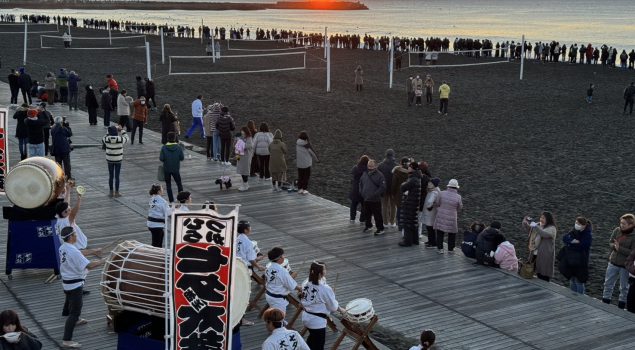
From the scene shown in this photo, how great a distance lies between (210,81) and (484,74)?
18254mm

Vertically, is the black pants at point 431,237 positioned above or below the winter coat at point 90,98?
below

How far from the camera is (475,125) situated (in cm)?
3152

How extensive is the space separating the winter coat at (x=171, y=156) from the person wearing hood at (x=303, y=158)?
273cm

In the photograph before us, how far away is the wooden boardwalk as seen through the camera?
1109 cm

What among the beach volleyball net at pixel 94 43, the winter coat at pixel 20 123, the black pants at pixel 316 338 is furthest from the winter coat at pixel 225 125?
the beach volleyball net at pixel 94 43

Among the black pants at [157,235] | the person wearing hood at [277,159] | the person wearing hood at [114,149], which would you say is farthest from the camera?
the person wearing hood at [277,159]

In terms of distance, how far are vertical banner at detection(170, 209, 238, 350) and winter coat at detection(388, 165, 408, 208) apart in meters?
7.91

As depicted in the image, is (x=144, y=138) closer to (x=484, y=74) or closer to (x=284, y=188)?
(x=284, y=188)

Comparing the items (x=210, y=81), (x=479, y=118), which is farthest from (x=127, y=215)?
(x=210, y=81)

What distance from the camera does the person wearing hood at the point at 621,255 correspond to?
12297 mm

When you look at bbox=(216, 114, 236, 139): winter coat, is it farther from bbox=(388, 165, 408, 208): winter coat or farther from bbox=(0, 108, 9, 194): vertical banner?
bbox=(0, 108, 9, 194): vertical banner

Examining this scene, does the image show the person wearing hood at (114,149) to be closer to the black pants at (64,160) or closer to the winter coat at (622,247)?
the black pants at (64,160)

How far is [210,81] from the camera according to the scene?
4538cm

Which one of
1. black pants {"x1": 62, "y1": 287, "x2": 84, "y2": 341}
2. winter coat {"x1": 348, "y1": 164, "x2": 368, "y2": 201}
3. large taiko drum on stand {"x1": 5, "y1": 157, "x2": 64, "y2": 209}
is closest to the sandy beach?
winter coat {"x1": 348, "y1": 164, "x2": 368, "y2": 201}
